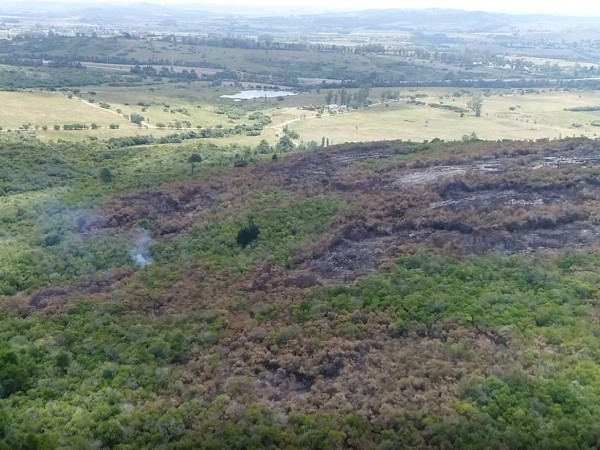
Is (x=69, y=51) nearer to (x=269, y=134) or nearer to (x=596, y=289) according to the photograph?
(x=269, y=134)

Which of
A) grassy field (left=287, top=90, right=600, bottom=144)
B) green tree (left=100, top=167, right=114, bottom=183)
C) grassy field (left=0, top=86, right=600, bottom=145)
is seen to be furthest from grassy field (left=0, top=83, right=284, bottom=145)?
green tree (left=100, top=167, right=114, bottom=183)

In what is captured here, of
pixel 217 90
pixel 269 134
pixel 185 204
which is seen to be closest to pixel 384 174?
pixel 185 204

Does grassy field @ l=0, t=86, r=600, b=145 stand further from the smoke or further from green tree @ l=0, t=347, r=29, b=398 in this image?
green tree @ l=0, t=347, r=29, b=398

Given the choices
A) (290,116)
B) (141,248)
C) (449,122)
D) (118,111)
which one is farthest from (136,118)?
(141,248)

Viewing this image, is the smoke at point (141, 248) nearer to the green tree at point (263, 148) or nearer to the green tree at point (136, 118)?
the green tree at point (263, 148)

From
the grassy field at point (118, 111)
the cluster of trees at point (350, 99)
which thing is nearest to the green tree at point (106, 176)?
the grassy field at point (118, 111)

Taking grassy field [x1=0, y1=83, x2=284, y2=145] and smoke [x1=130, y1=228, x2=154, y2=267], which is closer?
smoke [x1=130, y1=228, x2=154, y2=267]
